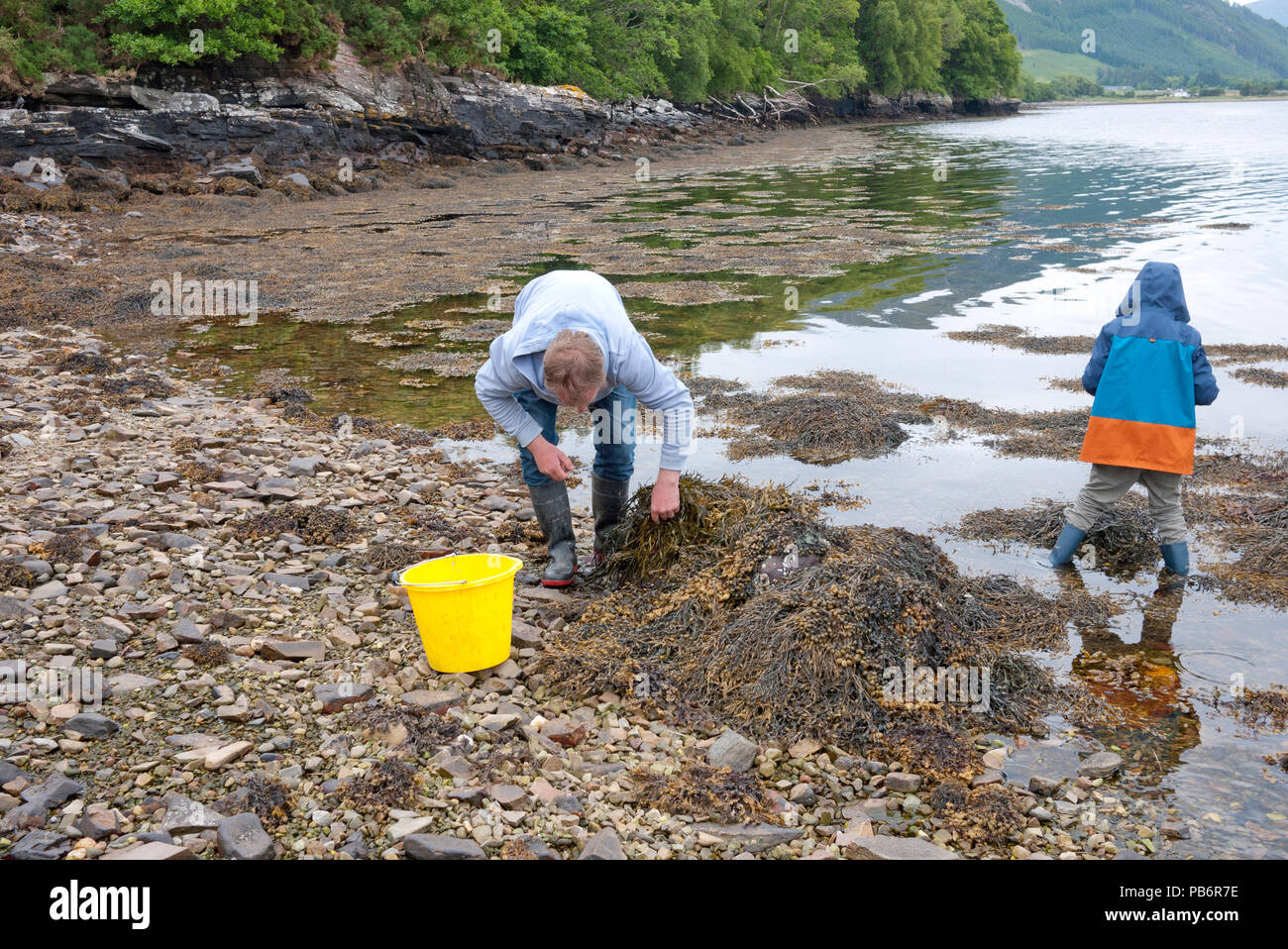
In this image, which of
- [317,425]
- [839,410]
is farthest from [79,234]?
[839,410]

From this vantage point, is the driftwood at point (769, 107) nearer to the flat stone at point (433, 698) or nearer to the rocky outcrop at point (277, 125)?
the rocky outcrop at point (277, 125)

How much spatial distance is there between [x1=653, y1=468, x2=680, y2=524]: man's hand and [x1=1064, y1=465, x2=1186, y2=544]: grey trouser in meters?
2.60

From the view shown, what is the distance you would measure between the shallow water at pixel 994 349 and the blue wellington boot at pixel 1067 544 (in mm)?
153

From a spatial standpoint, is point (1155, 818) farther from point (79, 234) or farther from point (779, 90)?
point (779, 90)

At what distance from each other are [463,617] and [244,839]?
1.46 meters

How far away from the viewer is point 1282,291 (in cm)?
1464

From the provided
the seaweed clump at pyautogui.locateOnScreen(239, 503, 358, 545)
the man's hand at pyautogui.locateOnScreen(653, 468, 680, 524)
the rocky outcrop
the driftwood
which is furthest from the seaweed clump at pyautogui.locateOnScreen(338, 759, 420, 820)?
the driftwood

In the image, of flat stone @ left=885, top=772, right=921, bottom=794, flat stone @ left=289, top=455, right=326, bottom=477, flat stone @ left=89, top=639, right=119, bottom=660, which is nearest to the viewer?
flat stone @ left=885, top=772, right=921, bottom=794

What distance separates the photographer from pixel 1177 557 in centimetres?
599

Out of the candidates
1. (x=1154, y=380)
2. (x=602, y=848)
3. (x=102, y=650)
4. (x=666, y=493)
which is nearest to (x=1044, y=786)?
(x=602, y=848)

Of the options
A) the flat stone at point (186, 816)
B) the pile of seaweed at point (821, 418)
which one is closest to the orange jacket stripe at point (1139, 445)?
the pile of seaweed at point (821, 418)

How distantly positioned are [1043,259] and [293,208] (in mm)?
19740

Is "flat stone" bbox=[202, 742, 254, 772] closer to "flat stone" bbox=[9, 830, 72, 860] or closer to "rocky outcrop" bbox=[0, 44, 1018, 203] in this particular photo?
"flat stone" bbox=[9, 830, 72, 860]

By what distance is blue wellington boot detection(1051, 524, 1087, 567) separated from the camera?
6.17 meters
